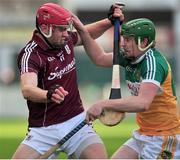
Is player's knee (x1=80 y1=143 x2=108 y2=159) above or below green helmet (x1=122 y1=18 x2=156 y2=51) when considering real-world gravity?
below

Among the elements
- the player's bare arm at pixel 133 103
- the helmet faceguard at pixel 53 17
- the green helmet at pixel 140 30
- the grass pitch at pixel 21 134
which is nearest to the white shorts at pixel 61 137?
the player's bare arm at pixel 133 103

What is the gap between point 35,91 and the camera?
9531mm

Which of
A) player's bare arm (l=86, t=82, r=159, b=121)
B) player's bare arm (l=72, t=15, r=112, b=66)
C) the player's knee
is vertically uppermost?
player's bare arm (l=72, t=15, r=112, b=66)

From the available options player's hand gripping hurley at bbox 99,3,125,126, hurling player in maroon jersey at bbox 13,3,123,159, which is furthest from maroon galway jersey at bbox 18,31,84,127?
player's hand gripping hurley at bbox 99,3,125,126

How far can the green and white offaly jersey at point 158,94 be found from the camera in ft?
31.2

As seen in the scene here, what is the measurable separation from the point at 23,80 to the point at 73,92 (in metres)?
0.68

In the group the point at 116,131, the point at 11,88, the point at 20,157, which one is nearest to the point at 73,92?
the point at 20,157

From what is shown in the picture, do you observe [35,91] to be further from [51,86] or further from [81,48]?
[81,48]

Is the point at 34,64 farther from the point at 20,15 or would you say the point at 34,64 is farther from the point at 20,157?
the point at 20,15

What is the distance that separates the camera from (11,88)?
29.5 meters

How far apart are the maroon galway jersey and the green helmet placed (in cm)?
86

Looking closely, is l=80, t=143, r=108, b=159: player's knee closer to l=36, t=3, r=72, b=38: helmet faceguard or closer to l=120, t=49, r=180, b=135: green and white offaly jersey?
l=120, t=49, r=180, b=135: green and white offaly jersey

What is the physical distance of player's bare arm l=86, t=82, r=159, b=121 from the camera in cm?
917

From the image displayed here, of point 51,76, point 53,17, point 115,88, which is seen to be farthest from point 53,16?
point 115,88
